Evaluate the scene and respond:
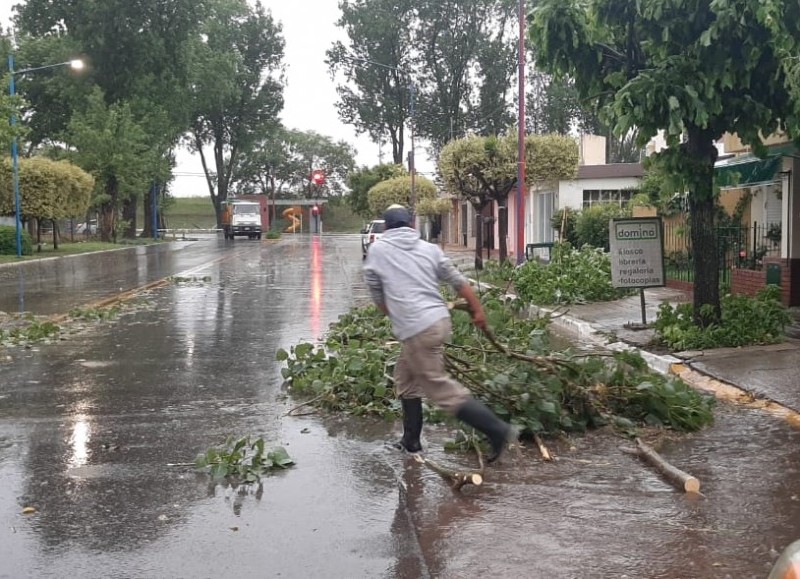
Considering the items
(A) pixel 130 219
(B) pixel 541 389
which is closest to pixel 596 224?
(B) pixel 541 389

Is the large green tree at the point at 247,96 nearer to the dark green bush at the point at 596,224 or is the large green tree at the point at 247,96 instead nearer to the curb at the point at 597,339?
the dark green bush at the point at 596,224

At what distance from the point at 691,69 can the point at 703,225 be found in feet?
6.51

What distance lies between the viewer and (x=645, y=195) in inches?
943

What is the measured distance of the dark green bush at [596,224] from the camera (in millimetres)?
26859

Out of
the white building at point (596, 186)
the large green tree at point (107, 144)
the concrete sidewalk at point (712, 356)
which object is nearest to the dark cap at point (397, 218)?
the concrete sidewalk at point (712, 356)

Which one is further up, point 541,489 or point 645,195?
point 645,195

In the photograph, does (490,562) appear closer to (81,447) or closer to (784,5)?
(81,447)

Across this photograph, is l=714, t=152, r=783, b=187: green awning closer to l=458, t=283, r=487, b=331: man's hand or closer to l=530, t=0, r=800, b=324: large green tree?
l=530, t=0, r=800, b=324: large green tree

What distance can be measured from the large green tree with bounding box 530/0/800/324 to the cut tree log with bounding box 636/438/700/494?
4.24 metres

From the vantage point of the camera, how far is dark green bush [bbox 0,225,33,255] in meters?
35.8

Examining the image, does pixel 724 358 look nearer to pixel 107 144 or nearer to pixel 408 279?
pixel 408 279

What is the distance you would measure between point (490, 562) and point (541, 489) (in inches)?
48.0

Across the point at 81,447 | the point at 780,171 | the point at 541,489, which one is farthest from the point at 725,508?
the point at 780,171

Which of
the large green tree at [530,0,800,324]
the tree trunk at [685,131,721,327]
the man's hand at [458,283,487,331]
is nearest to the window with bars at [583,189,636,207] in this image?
the large green tree at [530,0,800,324]
